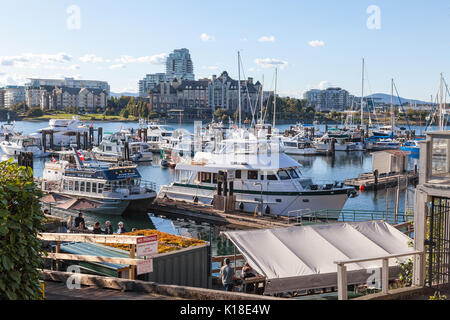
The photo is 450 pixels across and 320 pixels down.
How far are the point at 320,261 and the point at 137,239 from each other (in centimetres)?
550

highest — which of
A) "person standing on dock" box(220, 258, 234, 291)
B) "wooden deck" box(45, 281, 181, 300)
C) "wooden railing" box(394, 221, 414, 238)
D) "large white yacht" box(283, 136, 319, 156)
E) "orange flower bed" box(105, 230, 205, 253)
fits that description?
"orange flower bed" box(105, 230, 205, 253)

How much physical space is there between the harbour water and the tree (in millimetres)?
14897

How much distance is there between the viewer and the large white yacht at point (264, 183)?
30.7 m

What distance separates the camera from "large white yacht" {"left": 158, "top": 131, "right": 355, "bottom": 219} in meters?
30.7

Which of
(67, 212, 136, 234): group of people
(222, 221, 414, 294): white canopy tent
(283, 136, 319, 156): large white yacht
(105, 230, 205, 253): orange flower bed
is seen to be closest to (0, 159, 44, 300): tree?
(105, 230, 205, 253): orange flower bed

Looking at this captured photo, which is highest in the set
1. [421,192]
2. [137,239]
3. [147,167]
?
[421,192]

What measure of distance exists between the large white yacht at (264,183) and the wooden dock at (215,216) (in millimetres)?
1108

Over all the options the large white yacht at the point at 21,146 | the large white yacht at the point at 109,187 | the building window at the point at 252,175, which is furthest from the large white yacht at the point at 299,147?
the building window at the point at 252,175

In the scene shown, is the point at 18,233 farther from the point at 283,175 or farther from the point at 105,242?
the point at 283,175

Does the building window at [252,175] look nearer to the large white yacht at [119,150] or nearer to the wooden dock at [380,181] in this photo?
the wooden dock at [380,181]

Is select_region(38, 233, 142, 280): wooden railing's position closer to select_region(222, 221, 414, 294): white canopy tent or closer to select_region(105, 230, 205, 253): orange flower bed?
select_region(105, 230, 205, 253): orange flower bed
